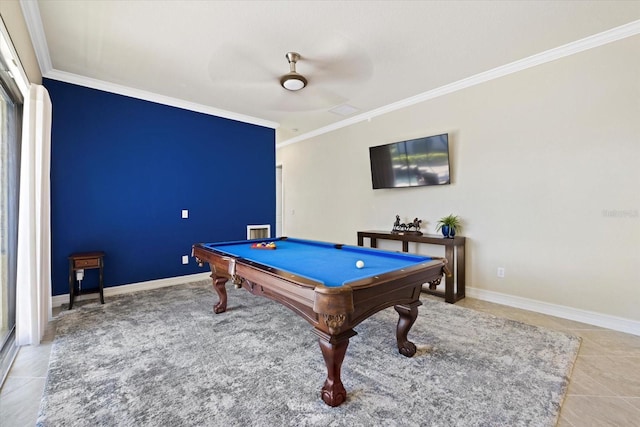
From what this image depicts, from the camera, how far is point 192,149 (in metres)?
4.45

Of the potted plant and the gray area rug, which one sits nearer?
the gray area rug

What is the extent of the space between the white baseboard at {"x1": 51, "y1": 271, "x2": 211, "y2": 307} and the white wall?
10.9 ft

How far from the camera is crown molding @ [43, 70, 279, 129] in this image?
344 centimetres

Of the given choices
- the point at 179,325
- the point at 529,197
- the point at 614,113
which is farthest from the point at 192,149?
the point at 614,113

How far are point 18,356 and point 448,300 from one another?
396 cm

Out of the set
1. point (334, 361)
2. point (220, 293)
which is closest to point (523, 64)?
point (334, 361)

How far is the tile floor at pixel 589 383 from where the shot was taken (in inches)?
61.7

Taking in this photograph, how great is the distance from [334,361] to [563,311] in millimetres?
2785

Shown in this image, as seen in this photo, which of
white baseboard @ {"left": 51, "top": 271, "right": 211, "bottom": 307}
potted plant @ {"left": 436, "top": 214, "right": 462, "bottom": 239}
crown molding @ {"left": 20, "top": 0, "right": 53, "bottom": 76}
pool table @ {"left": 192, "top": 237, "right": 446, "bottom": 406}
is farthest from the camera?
potted plant @ {"left": 436, "top": 214, "right": 462, "bottom": 239}

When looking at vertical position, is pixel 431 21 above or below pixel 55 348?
above

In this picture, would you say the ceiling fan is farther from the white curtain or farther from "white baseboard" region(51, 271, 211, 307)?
"white baseboard" region(51, 271, 211, 307)

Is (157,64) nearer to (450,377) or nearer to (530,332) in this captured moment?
(450,377)

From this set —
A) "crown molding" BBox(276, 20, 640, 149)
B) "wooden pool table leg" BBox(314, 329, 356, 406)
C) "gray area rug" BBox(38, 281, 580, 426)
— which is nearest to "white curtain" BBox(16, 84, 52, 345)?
"gray area rug" BBox(38, 281, 580, 426)

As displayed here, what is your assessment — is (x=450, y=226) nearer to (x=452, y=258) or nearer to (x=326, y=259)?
(x=452, y=258)
